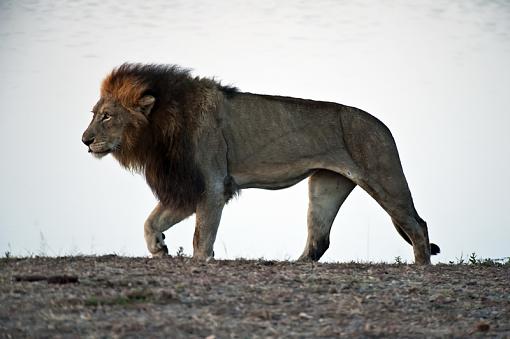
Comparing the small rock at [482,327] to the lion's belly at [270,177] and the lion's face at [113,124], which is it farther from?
the lion's face at [113,124]

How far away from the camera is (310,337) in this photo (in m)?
5.98

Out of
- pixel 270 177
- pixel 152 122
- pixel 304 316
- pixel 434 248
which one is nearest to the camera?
pixel 304 316

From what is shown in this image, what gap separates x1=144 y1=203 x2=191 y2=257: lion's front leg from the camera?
988 cm

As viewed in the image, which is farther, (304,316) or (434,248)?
(434,248)

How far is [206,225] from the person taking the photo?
9594mm

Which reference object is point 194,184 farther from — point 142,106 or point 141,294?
point 141,294

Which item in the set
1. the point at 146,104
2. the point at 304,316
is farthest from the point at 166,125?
the point at 304,316

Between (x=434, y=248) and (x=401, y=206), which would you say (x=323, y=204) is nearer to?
(x=401, y=206)

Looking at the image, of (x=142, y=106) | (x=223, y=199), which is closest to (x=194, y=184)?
(x=223, y=199)

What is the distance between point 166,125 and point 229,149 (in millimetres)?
637

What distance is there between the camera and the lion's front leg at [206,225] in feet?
31.4

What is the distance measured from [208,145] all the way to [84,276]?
285cm

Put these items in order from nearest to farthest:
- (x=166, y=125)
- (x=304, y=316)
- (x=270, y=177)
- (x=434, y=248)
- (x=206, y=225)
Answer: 1. (x=304, y=316)
2. (x=206, y=225)
3. (x=166, y=125)
4. (x=270, y=177)
5. (x=434, y=248)

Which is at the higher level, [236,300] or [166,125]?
[166,125]
